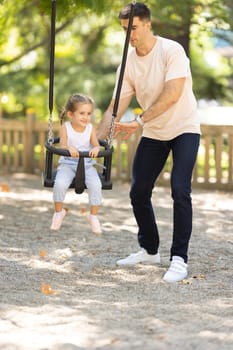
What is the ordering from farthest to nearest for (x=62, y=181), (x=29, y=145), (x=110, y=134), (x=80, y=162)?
(x=29, y=145) → (x=62, y=181) → (x=80, y=162) → (x=110, y=134)

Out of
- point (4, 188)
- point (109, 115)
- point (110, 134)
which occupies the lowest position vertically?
point (4, 188)

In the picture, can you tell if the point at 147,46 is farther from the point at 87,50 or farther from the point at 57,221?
the point at 87,50

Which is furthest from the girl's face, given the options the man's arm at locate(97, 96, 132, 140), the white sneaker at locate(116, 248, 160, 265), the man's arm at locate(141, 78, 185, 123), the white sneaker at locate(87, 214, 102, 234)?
the white sneaker at locate(116, 248, 160, 265)

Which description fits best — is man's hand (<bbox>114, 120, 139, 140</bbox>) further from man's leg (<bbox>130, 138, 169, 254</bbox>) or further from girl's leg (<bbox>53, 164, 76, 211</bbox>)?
girl's leg (<bbox>53, 164, 76, 211</bbox>)

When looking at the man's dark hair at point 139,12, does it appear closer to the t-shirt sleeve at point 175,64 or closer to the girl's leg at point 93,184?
the t-shirt sleeve at point 175,64

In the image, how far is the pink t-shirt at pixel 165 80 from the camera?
209 inches

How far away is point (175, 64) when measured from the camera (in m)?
5.29

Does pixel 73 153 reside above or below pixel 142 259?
above

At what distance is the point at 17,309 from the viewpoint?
4.62 m

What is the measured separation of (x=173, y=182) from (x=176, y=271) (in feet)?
2.09

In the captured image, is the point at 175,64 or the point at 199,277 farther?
the point at 199,277

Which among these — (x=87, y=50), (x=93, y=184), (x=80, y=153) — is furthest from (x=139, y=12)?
(x=87, y=50)

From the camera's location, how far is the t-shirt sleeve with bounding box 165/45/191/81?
208 inches

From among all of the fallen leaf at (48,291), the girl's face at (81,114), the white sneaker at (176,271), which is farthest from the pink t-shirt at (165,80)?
the fallen leaf at (48,291)
